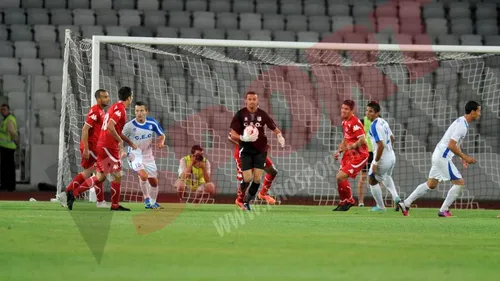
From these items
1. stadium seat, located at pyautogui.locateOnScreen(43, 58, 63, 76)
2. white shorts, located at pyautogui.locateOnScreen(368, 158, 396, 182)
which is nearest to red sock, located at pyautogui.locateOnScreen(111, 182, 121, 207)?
white shorts, located at pyautogui.locateOnScreen(368, 158, 396, 182)

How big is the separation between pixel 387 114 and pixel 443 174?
23.1 ft

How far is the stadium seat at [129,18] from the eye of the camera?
926 inches

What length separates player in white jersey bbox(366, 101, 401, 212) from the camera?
1501 centimetres

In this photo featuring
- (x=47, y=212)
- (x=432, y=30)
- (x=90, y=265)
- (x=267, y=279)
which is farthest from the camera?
(x=432, y=30)

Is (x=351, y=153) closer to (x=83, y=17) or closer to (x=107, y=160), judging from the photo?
(x=107, y=160)

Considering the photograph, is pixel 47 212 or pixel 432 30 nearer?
pixel 47 212

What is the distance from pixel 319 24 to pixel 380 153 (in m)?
9.44

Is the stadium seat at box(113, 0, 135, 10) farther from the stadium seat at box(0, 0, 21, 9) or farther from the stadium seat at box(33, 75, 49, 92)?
the stadium seat at box(33, 75, 49, 92)

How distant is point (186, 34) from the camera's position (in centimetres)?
2311

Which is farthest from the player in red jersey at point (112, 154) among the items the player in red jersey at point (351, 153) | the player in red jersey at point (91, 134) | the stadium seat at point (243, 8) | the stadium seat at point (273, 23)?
the stadium seat at point (243, 8)

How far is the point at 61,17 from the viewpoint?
23.5 meters

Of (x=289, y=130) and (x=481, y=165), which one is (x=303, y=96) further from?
(x=481, y=165)

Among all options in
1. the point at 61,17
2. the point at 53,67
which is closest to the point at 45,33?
the point at 61,17

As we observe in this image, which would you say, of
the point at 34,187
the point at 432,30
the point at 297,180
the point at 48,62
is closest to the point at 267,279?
the point at 297,180
